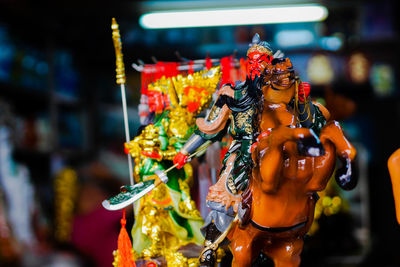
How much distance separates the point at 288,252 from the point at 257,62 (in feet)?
2.53

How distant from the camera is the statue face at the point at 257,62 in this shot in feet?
6.59

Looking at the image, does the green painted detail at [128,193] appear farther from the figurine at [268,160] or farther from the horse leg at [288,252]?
the horse leg at [288,252]

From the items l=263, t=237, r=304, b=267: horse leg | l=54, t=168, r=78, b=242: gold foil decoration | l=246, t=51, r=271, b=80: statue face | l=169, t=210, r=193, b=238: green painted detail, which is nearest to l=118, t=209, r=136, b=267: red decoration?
l=169, t=210, r=193, b=238: green painted detail

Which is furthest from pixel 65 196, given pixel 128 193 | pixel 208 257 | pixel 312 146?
pixel 312 146

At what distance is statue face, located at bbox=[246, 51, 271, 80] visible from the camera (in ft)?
6.59

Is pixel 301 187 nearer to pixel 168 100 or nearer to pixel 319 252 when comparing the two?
pixel 168 100

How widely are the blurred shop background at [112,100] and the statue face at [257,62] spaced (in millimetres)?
1389

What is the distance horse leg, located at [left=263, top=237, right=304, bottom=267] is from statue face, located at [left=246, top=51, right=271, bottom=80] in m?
0.67

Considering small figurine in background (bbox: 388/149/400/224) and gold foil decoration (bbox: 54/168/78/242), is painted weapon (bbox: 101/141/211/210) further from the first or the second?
gold foil decoration (bbox: 54/168/78/242)

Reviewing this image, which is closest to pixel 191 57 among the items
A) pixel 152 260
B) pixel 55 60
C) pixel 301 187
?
pixel 55 60

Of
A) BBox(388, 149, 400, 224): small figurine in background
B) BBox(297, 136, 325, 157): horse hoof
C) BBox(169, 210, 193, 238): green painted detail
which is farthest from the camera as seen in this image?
BBox(169, 210, 193, 238): green painted detail

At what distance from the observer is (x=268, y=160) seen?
1.69 m

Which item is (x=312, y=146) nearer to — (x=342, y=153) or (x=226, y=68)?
(x=342, y=153)

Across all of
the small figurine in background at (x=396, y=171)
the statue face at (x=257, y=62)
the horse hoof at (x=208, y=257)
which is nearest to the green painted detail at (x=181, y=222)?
the horse hoof at (x=208, y=257)
